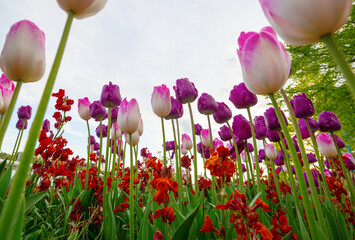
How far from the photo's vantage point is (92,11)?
2.34ft

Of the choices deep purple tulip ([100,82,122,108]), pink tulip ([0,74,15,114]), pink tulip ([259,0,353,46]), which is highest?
deep purple tulip ([100,82,122,108])

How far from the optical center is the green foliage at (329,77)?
7934 mm

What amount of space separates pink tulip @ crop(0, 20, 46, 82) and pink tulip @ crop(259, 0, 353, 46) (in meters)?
0.82

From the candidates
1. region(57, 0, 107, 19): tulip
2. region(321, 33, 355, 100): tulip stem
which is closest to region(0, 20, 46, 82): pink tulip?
region(57, 0, 107, 19): tulip

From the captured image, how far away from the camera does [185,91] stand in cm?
191

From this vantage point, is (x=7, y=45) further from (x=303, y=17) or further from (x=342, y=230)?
(x=342, y=230)

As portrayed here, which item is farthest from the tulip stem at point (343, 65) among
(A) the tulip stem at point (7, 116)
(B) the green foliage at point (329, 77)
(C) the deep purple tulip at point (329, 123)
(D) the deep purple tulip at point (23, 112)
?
(B) the green foliage at point (329, 77)

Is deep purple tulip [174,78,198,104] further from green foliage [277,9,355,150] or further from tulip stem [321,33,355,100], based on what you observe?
green foliage [277,9,355,150]

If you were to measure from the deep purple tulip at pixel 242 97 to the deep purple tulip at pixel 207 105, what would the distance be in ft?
1.18

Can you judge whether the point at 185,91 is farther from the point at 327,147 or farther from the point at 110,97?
the point at 327,147

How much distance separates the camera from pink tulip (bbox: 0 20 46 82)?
30.2 inches

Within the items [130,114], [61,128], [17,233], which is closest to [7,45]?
[17,233]

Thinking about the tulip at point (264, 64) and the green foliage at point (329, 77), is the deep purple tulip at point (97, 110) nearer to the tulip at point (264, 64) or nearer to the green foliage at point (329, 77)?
the tulip at point (264, 64)

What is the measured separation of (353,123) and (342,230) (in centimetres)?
840
